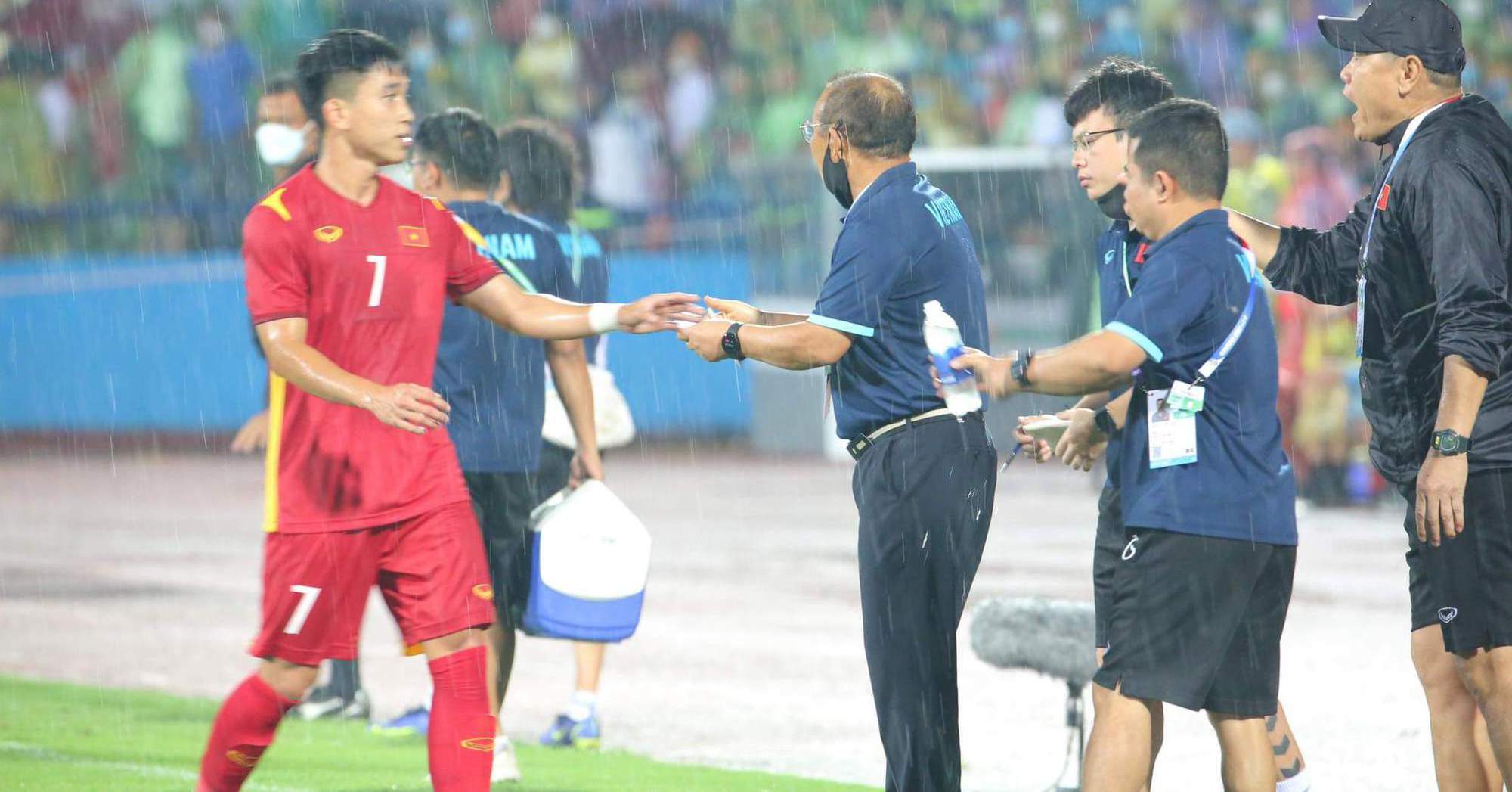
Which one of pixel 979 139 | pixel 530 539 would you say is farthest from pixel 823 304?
pixel 979 139

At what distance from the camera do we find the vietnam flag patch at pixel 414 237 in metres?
5.32

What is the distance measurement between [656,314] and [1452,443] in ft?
7.08

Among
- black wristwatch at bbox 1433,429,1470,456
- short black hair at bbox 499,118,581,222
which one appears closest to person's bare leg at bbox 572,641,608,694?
short black hair at bbox 499,118,581,222

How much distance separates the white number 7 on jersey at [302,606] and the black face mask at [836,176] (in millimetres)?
1753

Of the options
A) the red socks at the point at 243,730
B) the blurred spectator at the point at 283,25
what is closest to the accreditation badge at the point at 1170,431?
the red socks at the point at 243,730

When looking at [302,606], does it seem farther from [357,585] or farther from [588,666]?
[588,666]

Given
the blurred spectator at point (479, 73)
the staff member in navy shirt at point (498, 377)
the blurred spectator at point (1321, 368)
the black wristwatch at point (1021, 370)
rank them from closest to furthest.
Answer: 1. the black wristwatch at point (1021, 370)
2. the staff member in navy shirt at point (498, 377)
3. the blurred spectator at point (1321, 368)
4. the blurred spectator at point (479, 73)

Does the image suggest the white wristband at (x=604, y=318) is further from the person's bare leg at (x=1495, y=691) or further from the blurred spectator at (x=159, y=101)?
the blurred spectator at (x=159, y=101)

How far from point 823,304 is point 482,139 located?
2360mm

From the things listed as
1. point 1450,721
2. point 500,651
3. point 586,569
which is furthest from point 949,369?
point 500,651

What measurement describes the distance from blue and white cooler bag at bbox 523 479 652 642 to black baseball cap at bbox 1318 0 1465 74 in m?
2.76

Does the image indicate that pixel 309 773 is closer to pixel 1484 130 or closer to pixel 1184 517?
pixel 1184 517

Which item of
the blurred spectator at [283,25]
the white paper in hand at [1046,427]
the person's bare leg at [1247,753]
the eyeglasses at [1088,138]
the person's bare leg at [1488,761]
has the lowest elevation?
the person's bare leg at [1488,761]

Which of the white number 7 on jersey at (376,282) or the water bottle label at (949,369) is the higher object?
the white number 7 on jersey at (376,282)
